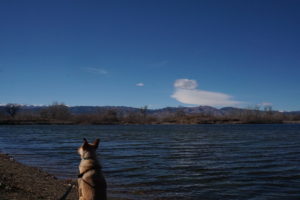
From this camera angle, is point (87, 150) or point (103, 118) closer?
point (87, 150)

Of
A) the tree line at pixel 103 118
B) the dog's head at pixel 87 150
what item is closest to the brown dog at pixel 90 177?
the dog's head at pixel 87 150

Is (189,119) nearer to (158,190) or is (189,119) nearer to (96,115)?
(96,115)

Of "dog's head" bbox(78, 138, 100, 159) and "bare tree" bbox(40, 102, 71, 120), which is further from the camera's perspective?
"bare tree" bbox(40, 102, 71, 120)

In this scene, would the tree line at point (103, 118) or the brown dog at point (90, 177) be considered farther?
the tree line at point (103, 118)

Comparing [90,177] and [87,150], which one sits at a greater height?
[87,150]

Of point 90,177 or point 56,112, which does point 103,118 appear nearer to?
point 56,112

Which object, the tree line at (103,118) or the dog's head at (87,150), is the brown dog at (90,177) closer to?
the dog's head at (87,150)

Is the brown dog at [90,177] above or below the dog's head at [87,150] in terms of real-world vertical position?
below

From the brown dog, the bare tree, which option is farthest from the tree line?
the brown dog

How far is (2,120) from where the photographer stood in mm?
147625

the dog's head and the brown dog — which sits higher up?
the dog's head

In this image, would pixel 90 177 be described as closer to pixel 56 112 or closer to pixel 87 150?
pixel 87 150

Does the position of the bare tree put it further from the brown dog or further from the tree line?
the brown dog

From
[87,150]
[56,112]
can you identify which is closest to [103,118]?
[56,112]
